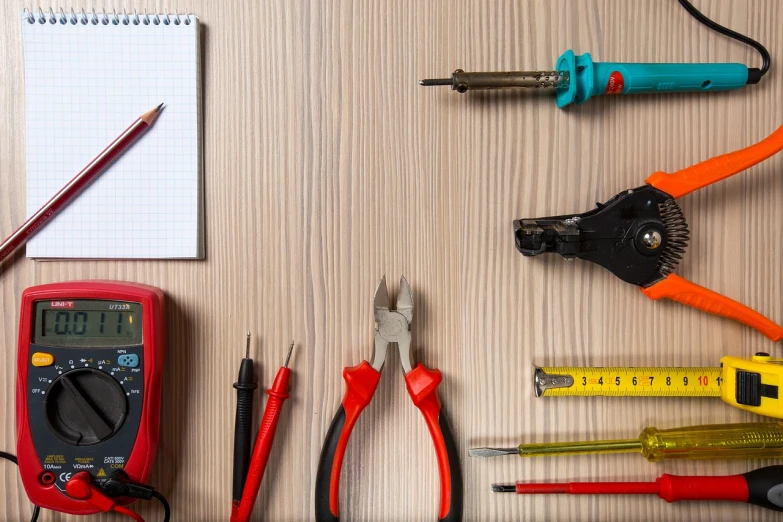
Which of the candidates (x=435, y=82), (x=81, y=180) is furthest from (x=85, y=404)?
(x=435, y=82)

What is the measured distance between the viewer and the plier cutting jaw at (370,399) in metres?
0.66

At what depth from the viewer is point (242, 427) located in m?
0.68

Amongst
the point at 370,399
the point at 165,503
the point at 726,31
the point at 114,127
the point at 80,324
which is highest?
the point at 726,31

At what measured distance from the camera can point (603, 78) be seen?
666 mm

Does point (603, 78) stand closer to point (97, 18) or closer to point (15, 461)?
point (97, 18)

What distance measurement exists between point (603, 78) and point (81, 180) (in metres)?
0.68

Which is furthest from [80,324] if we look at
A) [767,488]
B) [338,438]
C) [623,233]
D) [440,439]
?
[767,488]

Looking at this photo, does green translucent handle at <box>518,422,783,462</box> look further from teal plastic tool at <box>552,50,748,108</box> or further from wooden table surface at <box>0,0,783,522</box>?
teal plastic tool at <box>552,50,748,108</box>

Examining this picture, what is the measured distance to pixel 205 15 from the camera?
0.70m

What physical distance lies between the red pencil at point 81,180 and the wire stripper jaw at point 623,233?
0.51 meters

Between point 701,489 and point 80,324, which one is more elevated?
point 80,324

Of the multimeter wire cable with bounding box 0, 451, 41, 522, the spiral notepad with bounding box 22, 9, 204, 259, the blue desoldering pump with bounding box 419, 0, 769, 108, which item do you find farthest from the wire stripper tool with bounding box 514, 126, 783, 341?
the multimeter wire cable with bounding box 0, 451, 41, 522

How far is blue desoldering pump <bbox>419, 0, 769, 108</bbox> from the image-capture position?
66 cm

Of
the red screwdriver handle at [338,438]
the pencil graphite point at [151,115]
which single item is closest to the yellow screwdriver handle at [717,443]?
the red screwdriver handle at [338,438]
